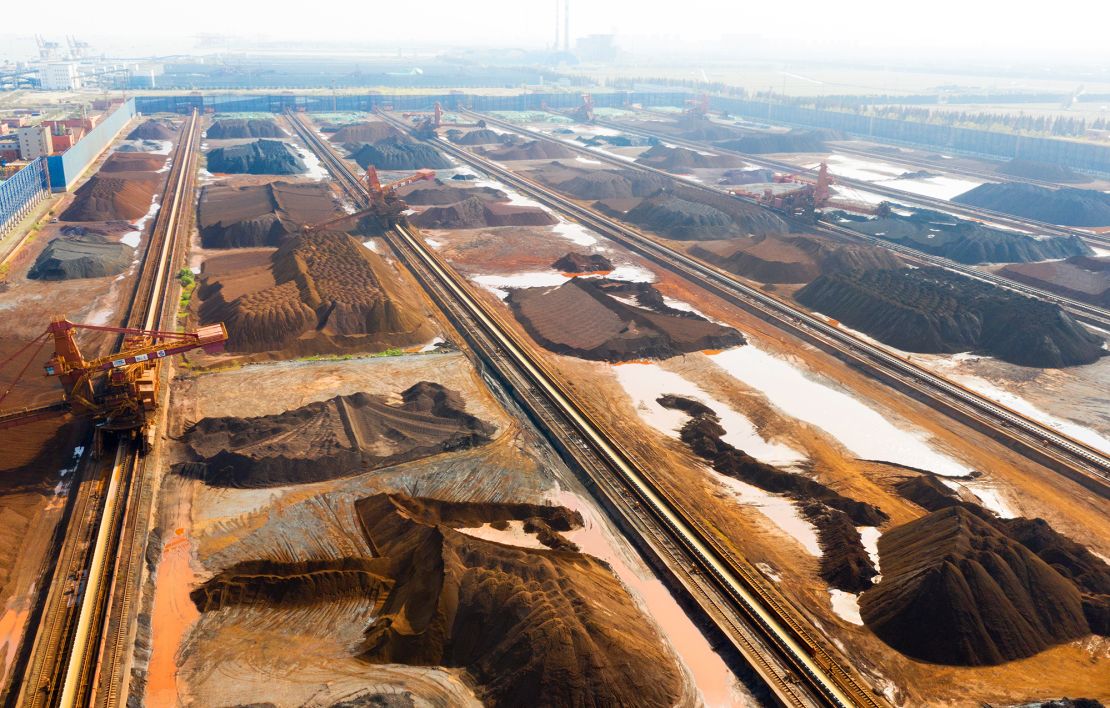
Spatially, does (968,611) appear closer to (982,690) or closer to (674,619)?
(982,690)

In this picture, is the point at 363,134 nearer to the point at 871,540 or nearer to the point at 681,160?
the point at 681,160

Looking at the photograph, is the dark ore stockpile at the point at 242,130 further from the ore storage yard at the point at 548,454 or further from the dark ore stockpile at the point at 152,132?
the ore storage yard at the point at 548,454

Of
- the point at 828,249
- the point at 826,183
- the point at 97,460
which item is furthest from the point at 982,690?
the point at 826,183

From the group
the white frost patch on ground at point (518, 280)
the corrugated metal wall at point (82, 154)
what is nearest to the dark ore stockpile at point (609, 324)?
the white frost patch on ground at point (518, 280)

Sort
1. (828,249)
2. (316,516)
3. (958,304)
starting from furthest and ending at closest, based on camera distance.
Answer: (828,249), (958,304), (316,516)

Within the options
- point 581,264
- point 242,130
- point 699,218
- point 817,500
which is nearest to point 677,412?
point 817,500

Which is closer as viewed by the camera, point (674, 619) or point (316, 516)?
point (674, 619)
